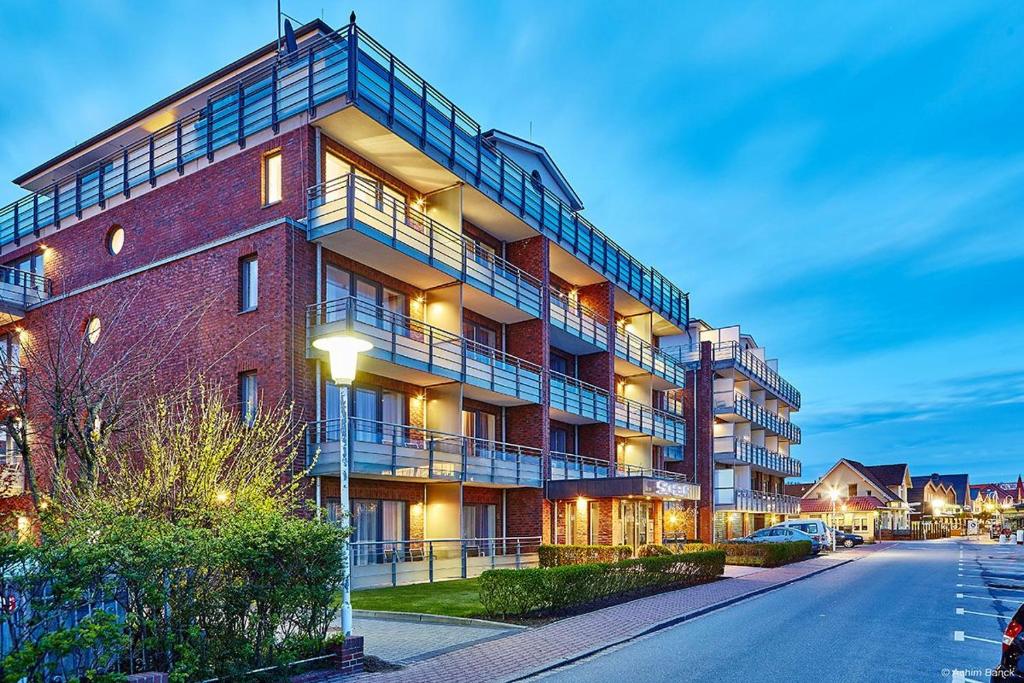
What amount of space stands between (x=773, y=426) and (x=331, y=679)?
5449 centimetres

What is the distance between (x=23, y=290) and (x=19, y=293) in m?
0.21

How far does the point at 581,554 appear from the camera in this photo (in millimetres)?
23766

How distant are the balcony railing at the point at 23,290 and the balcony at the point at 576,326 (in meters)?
17.8

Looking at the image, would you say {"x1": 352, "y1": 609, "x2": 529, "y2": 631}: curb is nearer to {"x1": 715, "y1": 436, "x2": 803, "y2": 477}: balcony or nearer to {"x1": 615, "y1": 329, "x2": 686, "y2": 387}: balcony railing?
{"x1": 615, "y1": 329, "x2": 686, "y2": 387}: balcony railing

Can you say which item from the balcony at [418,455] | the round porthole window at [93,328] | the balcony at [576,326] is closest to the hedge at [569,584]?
the balcony at [418,455]

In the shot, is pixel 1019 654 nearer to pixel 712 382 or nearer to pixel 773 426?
pixel 712 382

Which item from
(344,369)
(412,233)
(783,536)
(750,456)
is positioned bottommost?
(783,536)

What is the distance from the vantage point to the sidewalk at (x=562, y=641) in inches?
427

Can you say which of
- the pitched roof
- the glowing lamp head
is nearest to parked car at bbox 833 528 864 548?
the pitched roof

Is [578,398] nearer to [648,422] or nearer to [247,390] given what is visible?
[648,422]

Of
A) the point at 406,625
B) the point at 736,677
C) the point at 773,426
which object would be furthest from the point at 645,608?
the point at 773,426

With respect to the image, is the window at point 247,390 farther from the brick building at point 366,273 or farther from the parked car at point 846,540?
the parked car at point 846,540

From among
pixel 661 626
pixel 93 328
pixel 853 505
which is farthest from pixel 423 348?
pixel 853 505

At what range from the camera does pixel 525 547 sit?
29531 millimetres
